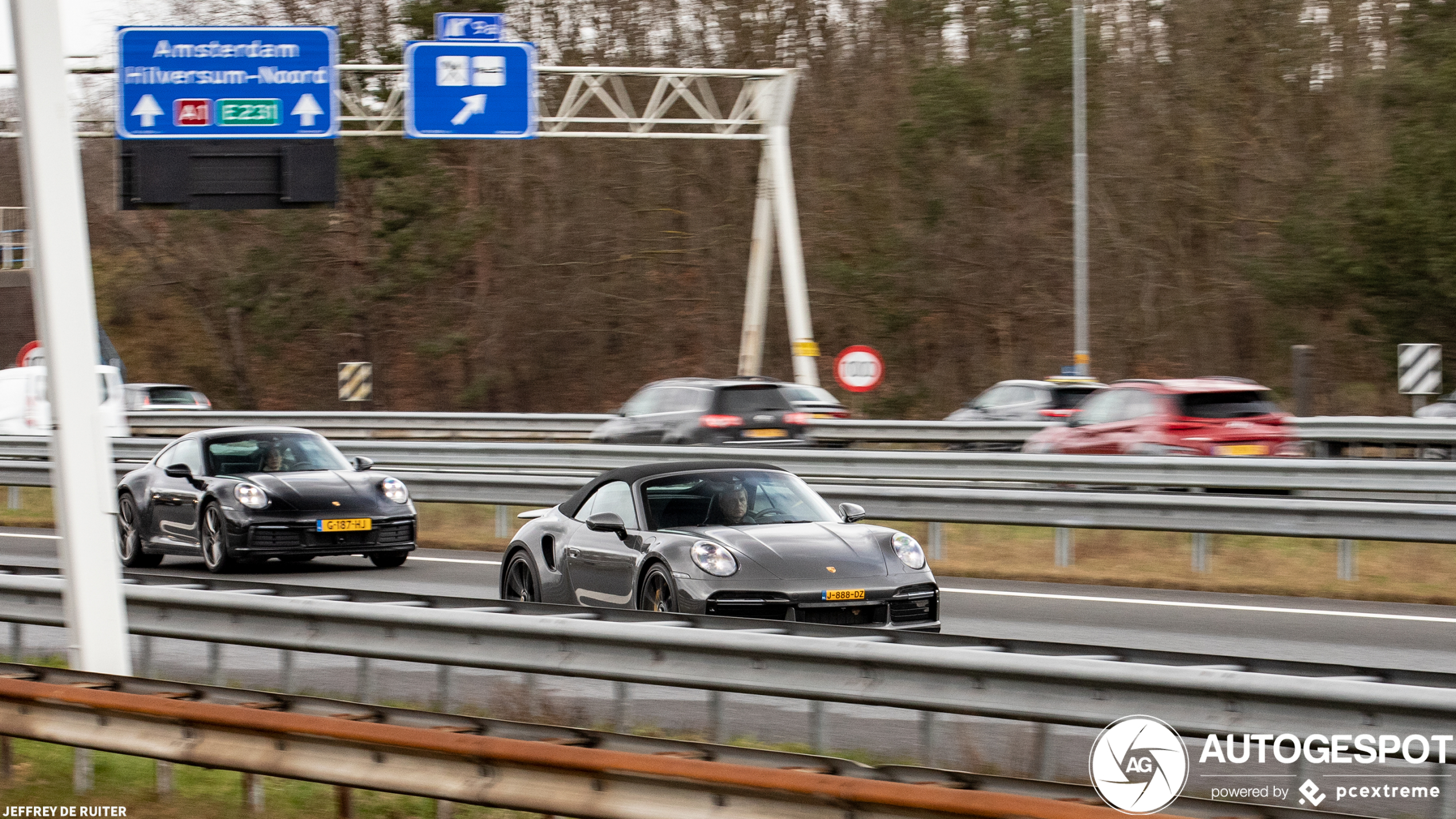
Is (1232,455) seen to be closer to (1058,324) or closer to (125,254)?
(1058,324)

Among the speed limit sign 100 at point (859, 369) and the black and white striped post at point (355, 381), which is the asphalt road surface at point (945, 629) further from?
the black and white striped post at point (355, 381)

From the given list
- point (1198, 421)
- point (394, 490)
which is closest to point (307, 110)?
point (394, 490)

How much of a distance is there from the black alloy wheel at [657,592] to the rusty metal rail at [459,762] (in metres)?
3.42

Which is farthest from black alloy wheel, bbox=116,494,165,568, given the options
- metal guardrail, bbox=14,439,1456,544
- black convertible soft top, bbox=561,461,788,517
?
black convertible soft top, bbox=561,461,788,517

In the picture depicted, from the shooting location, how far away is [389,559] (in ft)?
52.9

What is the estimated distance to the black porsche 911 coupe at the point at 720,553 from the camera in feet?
31.4

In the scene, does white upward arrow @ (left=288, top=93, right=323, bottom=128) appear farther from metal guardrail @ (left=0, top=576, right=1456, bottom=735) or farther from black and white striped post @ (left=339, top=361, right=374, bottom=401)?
metal guardrail @ (left=0, top=576, right=1456, bottom=735)

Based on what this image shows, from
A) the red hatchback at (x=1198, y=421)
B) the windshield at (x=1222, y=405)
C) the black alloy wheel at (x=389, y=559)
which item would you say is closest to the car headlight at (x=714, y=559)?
the black alloy wheel at (x=389, y=559)

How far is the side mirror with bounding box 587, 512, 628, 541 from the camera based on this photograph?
10.5 metres

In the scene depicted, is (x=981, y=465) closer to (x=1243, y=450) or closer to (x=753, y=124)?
(x=1243, y=450)

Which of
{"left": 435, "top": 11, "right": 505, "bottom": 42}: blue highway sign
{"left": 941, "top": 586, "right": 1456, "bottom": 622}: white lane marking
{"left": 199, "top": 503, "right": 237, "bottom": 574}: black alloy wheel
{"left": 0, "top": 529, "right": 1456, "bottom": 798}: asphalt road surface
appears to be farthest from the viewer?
{"left": 435, "top": 11, "right": 505, "bottom": 42}: blue highway sign

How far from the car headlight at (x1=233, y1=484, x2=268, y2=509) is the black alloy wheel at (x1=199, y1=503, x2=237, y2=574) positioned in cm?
21

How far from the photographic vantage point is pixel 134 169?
76.9ft

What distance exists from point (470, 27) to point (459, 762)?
22.5 metres
